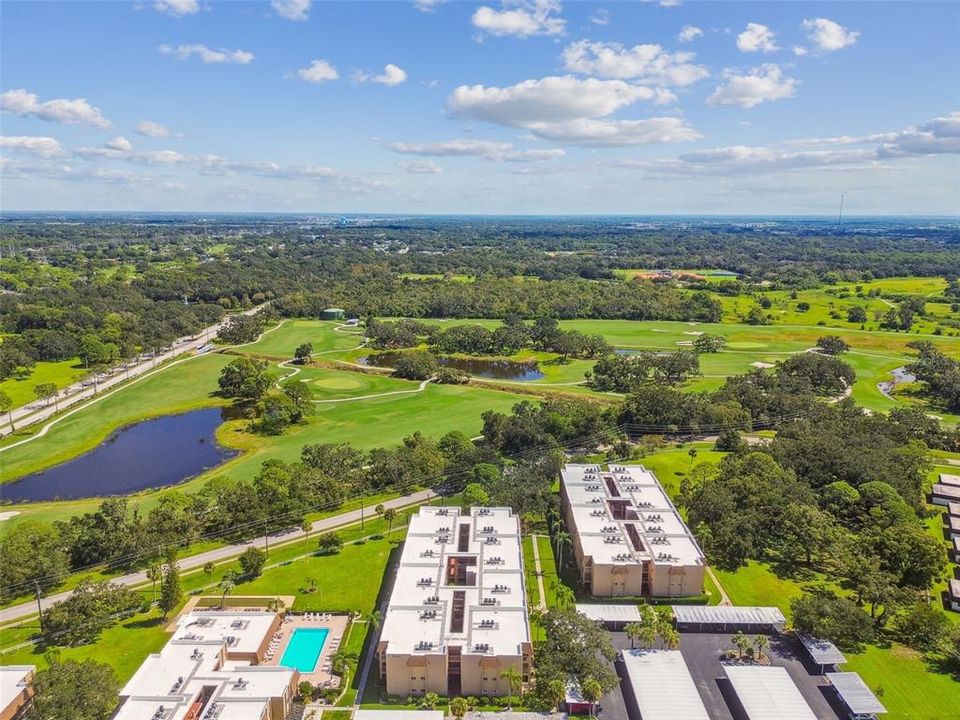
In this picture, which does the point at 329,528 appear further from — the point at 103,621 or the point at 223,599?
the point at 103,621

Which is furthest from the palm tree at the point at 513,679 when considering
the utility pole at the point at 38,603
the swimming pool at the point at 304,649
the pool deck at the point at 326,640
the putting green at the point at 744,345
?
the putting green at the point at 744,345

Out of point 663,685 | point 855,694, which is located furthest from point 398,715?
point 855,694

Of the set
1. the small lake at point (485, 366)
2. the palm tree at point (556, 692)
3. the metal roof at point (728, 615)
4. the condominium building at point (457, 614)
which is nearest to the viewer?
the palm tree at point (556, 692)

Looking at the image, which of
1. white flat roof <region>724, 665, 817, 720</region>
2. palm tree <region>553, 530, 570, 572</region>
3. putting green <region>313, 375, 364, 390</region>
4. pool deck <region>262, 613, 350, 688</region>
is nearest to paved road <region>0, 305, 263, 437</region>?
putting green <region>313, 375, 364, 390</region>

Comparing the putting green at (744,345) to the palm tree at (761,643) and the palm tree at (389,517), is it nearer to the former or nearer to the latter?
the palm tree at (389,517)

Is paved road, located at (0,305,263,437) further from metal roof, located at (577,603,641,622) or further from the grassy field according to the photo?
metal roof, located at (577,603,641,622)

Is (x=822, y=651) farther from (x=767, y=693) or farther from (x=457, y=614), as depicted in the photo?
(x=457, y=614)
